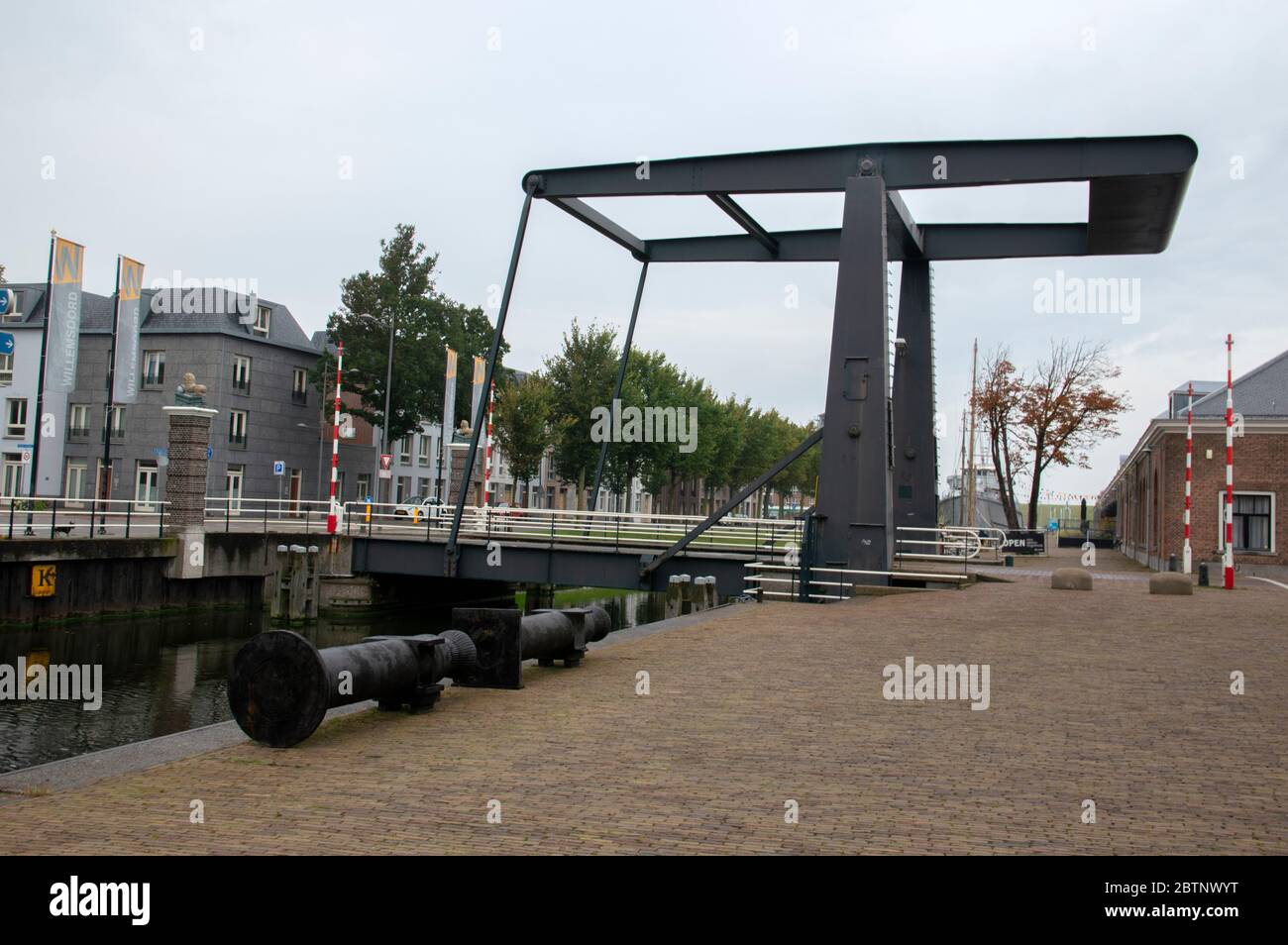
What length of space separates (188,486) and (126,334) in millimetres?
7067

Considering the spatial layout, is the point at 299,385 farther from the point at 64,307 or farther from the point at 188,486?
the point at 188,486

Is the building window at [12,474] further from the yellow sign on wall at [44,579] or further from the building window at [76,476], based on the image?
the yellow sign on wall at [44,579]

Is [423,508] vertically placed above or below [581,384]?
below

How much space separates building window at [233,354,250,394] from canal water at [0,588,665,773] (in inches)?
786

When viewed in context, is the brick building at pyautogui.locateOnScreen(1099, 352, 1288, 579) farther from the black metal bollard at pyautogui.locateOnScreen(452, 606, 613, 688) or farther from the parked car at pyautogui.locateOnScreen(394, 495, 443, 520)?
the black metal bollard at pyautogui.locateOnScreen(452, 606, 613, 688)

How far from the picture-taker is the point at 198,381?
4288 cm

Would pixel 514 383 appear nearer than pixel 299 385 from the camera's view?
Yes

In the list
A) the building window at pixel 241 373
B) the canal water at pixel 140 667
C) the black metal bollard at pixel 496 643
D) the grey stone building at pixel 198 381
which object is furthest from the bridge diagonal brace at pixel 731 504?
the building window at pixel 241 373

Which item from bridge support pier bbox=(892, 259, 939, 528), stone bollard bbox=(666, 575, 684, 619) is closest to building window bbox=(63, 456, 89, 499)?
stone bollard bbox=(666, 575, 684, 619)

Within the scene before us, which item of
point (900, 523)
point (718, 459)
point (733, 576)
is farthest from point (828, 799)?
point (718, 459)

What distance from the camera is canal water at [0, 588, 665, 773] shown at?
12008 mm

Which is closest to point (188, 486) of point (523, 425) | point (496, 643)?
point (523, 425)
